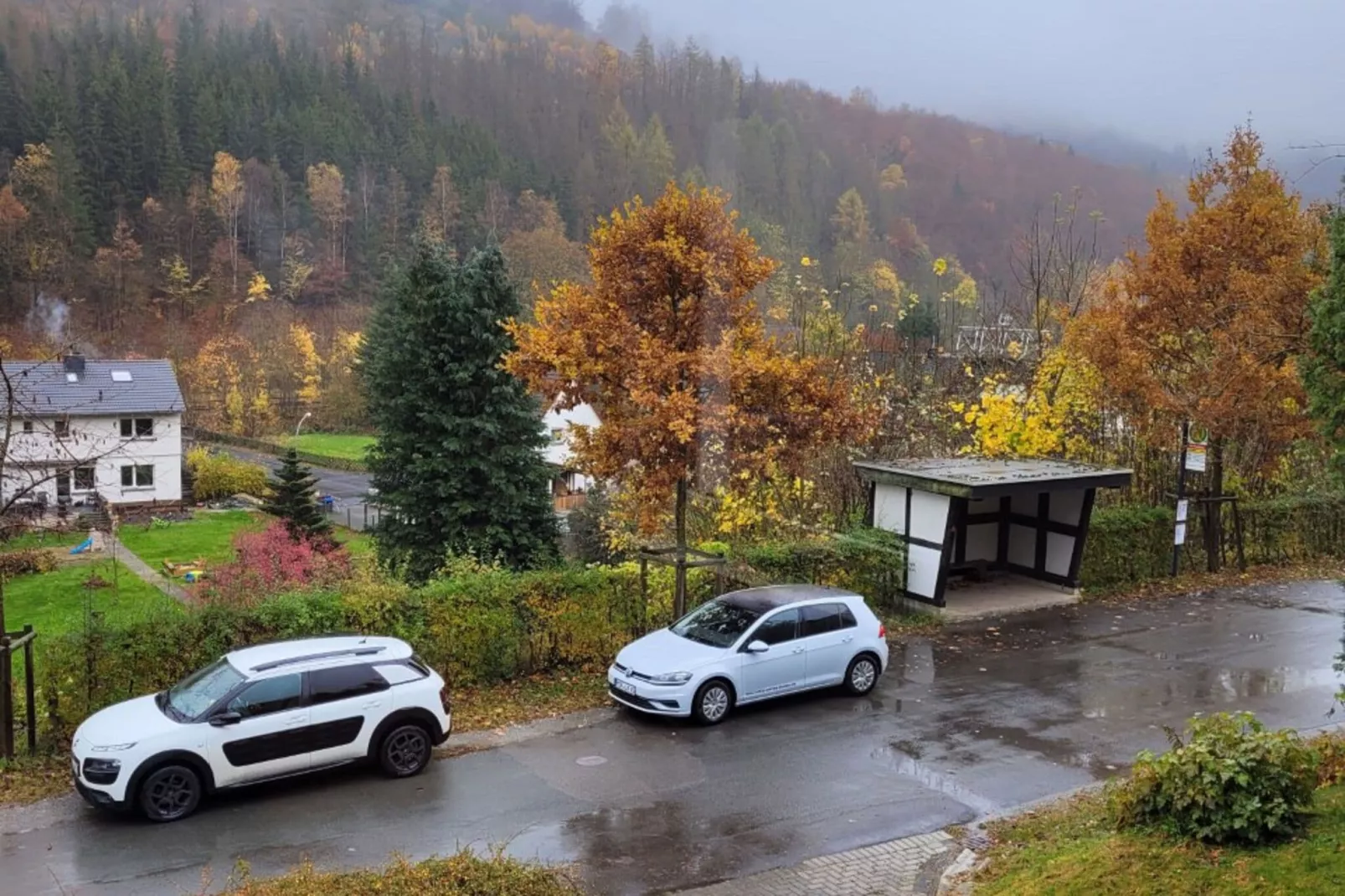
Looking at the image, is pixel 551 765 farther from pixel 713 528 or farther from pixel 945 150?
pixel 945 150

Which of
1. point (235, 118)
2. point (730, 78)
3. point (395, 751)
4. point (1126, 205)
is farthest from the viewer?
point (730, 78)

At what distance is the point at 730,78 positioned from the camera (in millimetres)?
148000

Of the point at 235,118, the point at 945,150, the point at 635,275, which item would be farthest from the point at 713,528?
the point at 235,118

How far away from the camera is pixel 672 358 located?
1314 centimetres

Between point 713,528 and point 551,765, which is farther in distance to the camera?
point 713,528

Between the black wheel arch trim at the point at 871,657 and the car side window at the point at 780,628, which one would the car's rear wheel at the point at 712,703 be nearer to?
the car side window at the point at 780,628

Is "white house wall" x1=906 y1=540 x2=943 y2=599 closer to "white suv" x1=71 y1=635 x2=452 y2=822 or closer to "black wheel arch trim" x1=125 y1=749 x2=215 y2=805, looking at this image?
"white suv" x1=71 y1=635 x2=452 y2=822

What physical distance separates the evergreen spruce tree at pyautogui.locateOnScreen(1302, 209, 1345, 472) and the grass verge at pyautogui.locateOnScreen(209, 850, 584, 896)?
22.8ft

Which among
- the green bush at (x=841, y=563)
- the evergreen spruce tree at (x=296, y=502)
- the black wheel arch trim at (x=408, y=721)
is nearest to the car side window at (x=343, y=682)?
the black wheel arch trim at (x=408, y=721)

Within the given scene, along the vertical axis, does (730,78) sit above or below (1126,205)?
above

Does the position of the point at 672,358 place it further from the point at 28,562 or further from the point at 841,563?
the point at 28,562

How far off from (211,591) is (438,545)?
11.3m

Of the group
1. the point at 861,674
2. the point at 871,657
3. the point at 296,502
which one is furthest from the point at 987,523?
the point at 296,502

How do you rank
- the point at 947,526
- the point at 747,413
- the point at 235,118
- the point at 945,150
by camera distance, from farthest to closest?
the point at 235,118 → the point at 945,150 → the point at 947,526 → the point at 747,413
